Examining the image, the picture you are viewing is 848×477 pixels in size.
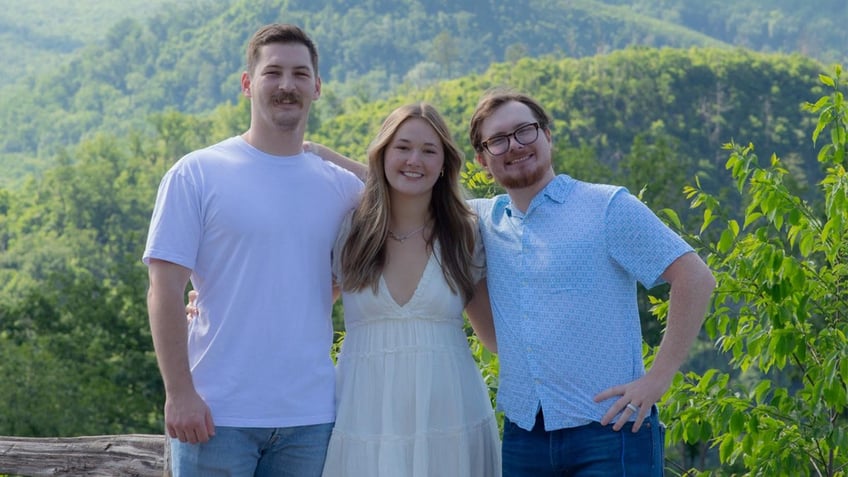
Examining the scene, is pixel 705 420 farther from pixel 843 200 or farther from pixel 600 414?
pixel 600 414

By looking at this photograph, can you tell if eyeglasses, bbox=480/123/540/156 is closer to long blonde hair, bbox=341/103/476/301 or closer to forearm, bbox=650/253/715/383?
long blonde hair, bbox=341/103/476/301

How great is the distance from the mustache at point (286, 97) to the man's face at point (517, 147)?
0.52 metres

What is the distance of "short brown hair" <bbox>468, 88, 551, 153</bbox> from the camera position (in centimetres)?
311

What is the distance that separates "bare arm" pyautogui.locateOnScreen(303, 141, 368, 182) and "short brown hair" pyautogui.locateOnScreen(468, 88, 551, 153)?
0.36 m

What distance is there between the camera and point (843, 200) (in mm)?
4051

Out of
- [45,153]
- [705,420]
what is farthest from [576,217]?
[45,153]

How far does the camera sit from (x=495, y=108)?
10.2ft

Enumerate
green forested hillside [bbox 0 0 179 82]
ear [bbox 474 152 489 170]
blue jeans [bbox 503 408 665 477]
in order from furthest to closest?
green forested hillside [bbox 0 0 179 82]
ear [bbox 474 152 489 170]
blue jeans [bbox 503 408 665 477]

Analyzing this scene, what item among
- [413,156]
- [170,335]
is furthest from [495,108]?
[170,335]

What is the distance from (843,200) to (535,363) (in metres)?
1.70

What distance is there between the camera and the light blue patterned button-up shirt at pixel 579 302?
2.90 m

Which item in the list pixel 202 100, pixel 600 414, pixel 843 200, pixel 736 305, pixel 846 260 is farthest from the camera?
pixel 202 100

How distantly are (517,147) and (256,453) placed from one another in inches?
41.6

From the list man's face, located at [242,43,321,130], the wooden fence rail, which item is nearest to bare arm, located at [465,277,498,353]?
man's face, located at [242,43,321,130]
